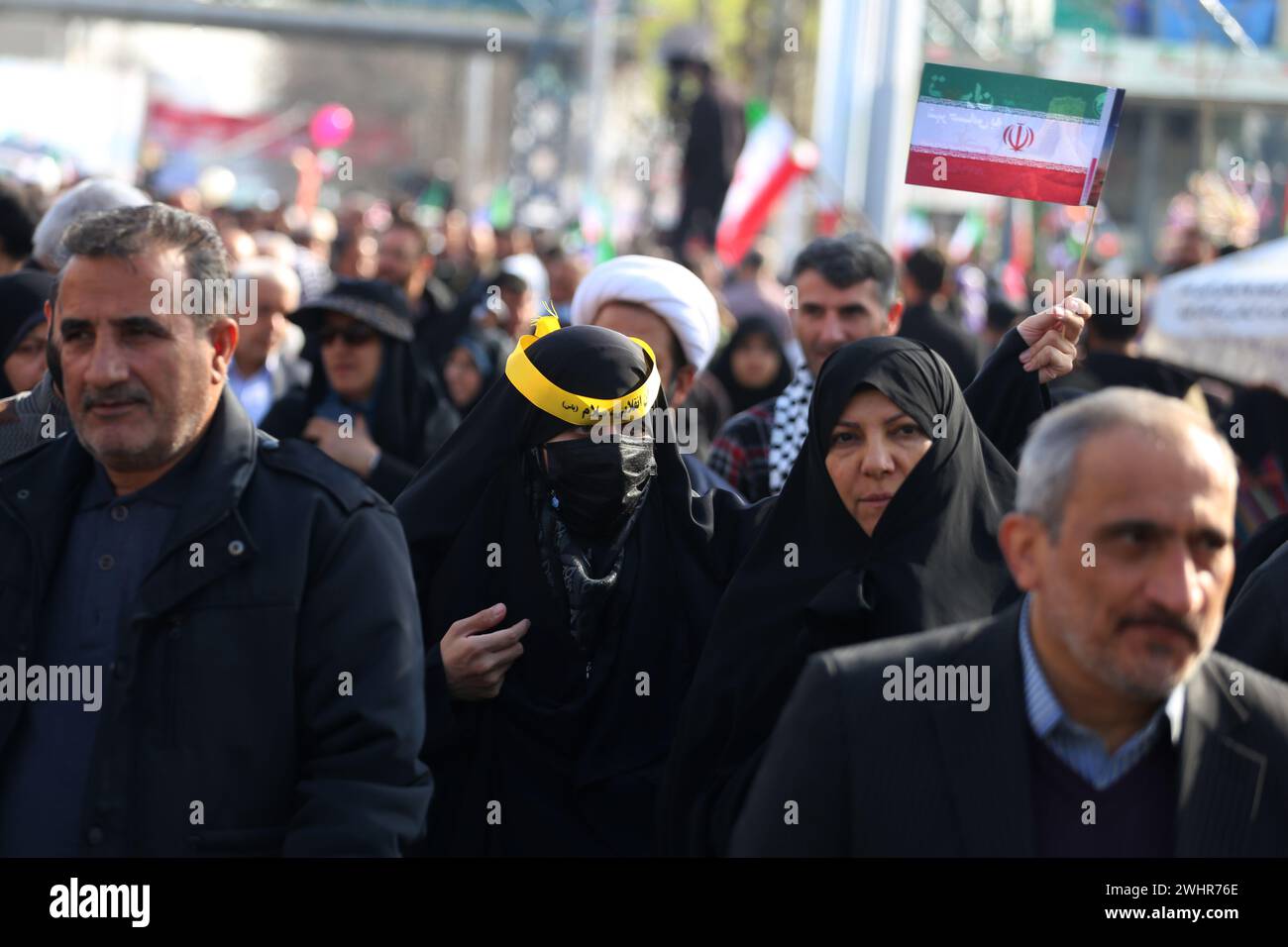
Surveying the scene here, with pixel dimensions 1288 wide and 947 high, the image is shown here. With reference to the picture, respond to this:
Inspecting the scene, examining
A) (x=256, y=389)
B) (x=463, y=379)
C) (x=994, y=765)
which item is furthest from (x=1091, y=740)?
(x=463, y=379)

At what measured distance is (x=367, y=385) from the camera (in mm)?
6859

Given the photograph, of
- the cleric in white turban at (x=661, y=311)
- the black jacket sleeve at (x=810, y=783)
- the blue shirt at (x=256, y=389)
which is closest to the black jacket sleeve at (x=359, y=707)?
the black jacket sleeve at (x=810, y=783)

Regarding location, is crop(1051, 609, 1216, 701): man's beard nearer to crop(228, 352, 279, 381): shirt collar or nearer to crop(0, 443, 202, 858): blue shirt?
crop(0, 443, 202, 858): blue shirt

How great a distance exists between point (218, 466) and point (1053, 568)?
132cm

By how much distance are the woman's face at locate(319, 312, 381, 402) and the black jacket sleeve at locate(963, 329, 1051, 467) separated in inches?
110

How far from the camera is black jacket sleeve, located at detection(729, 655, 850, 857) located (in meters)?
2.84

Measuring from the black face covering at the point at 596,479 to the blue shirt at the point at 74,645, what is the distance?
3.54 feet

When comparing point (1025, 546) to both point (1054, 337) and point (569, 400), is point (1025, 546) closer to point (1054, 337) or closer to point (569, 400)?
point (569, 400)

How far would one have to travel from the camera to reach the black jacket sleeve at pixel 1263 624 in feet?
12.4

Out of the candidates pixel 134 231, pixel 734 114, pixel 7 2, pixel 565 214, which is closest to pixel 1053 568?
pixel 134 231

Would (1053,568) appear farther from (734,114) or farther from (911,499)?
(734,114)

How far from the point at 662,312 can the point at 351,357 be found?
4.99ft

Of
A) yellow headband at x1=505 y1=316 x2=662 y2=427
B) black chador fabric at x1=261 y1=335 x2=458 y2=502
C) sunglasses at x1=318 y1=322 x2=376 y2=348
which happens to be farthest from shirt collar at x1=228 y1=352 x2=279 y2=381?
yellow headband at x1=505 y1=316 x2=662 y2=427

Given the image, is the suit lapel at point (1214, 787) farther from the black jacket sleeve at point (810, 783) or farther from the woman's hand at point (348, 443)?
the woman's hand at point (348, 443)
